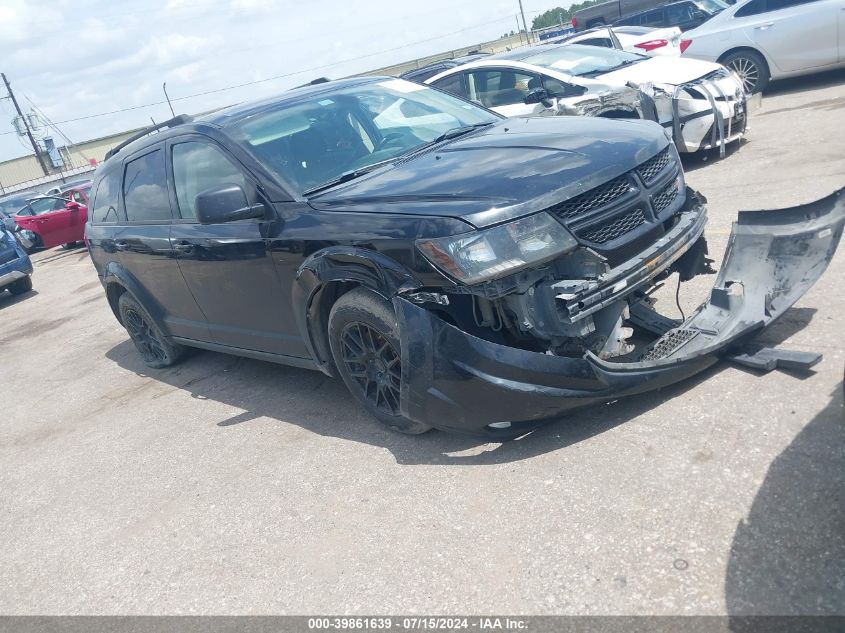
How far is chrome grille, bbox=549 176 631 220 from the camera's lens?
348 centimetres

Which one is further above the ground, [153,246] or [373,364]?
[153,246]

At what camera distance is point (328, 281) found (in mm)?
4035

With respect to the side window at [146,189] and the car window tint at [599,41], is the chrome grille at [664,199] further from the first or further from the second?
the car window tint at [599,41]

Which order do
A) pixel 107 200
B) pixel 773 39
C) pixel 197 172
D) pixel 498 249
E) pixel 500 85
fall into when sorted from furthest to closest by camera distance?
pixel 773 39 → pixel 500 85 → pixel 107 200 → pixel 197 172 → pixel 498 249

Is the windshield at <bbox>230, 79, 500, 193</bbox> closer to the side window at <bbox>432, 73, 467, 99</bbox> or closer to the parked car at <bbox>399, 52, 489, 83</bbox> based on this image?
the side window at <bbox>432, 73, 467, 99</bbox>

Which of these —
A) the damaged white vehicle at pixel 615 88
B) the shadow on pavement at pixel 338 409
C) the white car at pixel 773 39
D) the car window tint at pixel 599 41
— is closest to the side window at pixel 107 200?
the shadow on pavement at pixel 338 409

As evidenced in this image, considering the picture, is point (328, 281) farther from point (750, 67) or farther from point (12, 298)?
point (12, 298)

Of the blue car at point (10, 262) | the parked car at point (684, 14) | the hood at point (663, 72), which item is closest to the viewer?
the hood at point (663, 72)

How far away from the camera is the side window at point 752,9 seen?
1170 cm

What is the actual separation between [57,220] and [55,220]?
0.06 m

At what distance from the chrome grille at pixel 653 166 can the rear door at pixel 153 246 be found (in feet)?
10.7

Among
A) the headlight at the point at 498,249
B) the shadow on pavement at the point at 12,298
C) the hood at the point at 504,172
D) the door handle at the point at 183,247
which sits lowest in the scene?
the shadow on pavement at the point at 12,298

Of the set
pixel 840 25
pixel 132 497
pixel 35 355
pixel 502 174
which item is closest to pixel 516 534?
pixel 502 174

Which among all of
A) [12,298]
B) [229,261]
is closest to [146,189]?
[229,261]
